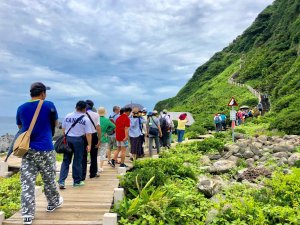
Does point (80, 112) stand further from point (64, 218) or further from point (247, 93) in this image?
point (247, 93)

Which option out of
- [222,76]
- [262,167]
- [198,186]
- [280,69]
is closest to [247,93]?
[280,69]

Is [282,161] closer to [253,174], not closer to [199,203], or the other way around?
[253,174]

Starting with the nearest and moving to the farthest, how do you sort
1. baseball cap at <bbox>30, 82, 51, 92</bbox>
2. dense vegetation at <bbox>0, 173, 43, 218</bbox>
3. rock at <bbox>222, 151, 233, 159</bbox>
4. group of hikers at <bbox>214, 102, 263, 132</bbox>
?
A: baseball cap at <bbox>30, 82, 51, 92</bbox> → dense vegetation at <bbox>0, 173, 43, 218</bbox> → rock at <bbox>222, 151, 233, 159</bbox> → group of hikers at <bbox>214, 102, 263, 132</bbox>

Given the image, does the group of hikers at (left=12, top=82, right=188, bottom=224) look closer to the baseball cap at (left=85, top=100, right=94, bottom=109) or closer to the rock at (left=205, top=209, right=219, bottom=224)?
the baseball cap at (left=85, top=100, right=94, bottom=109)

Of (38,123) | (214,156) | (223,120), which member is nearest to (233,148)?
(214,156)

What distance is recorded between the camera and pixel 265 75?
180 feet

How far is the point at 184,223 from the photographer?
6.56m

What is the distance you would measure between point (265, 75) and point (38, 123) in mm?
53045

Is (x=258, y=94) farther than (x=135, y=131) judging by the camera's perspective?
Yes

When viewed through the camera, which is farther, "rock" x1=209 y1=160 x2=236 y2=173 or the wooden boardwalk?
"rock" x1=209 y1=160 x2=236 y2=173

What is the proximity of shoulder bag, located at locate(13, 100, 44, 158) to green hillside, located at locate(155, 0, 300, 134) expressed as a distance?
1626 cm

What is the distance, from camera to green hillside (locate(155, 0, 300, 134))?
3111 cm

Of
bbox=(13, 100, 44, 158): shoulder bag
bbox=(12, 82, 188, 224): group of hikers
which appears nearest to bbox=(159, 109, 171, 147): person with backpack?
bbox=(12, 82, 188, 224): group of hikers

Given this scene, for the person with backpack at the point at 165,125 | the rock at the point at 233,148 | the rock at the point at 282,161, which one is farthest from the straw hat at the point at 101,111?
the rock at the point at 282,161
